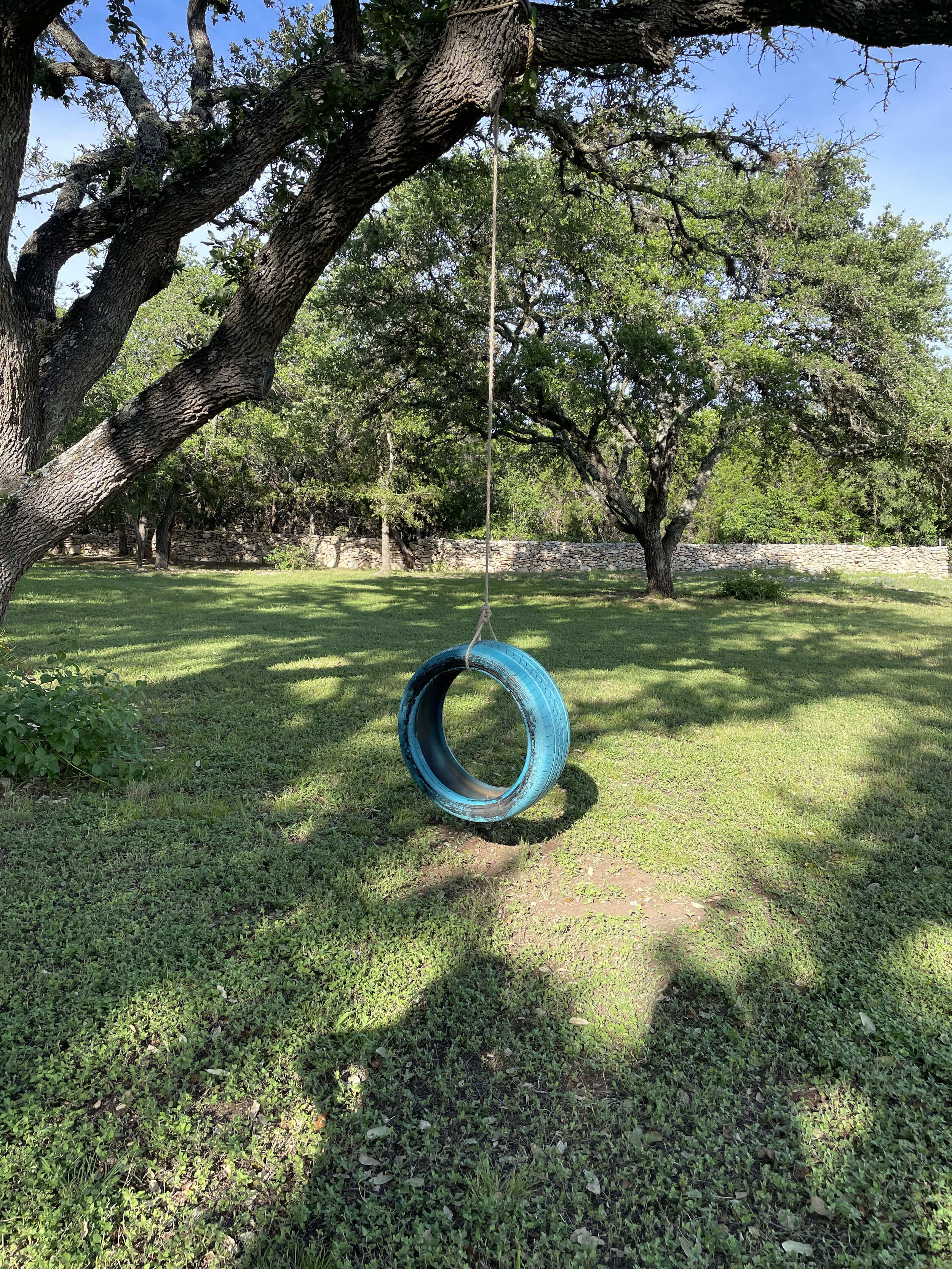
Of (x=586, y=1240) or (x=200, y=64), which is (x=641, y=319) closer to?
(x=200, y=64)

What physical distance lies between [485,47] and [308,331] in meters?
21.8

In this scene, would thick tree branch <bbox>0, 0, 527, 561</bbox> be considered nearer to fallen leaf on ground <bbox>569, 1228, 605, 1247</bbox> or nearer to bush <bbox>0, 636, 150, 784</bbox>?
bush <bbox>0, 636, 150, 784</bbox>

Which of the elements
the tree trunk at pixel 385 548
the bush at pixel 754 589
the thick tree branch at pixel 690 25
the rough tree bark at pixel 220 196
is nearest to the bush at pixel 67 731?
the rough tree bark at pixel 220 196

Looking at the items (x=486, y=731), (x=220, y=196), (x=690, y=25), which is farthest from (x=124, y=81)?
(x=486, y=731)

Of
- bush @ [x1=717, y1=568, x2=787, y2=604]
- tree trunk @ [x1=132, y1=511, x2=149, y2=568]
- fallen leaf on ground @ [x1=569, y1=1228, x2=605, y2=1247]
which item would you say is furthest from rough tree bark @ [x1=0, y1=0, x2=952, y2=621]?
tree trunk @ [x1=132, y1=511, x2=149, y2=568]

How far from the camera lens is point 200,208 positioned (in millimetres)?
3918

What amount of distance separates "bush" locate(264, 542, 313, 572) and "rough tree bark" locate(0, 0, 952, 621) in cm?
2045

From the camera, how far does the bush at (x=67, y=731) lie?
4012 millimetres

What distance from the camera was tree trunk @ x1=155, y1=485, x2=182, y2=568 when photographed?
75.4ft

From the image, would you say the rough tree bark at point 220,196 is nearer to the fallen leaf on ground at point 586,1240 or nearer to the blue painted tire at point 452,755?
the blue painted tire at point 452,755

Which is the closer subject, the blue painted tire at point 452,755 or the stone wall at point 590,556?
the blue painted tire at point 452,755

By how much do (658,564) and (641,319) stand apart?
5417mm

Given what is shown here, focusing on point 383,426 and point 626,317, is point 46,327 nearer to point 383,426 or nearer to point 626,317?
point 626,317

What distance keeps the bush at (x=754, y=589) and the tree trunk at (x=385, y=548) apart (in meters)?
10.6
